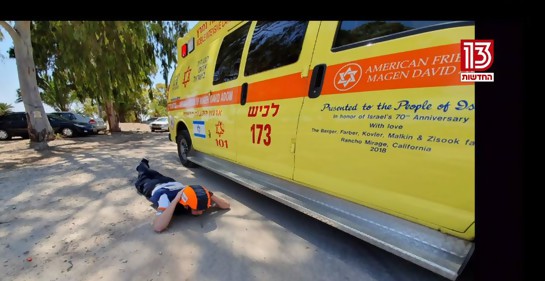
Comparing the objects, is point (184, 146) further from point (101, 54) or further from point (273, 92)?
point (101, 54)

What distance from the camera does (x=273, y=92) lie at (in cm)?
286

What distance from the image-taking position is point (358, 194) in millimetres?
2074

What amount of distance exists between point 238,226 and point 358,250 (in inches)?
46.8

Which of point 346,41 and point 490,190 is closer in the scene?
point 490,190

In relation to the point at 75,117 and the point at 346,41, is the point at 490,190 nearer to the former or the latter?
the point at 346,41

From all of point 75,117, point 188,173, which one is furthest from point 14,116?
point 188,173

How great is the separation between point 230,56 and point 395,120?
2611 millimetres

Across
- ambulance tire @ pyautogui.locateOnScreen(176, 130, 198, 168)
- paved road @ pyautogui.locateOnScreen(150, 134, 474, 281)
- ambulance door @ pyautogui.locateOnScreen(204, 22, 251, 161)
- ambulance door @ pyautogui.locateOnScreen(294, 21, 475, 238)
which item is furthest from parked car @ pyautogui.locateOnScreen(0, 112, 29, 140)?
ambulance door @ pyautogui.locateOnScreen(294, 21, 475, 238)

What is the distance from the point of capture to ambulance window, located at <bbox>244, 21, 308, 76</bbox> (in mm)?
2650

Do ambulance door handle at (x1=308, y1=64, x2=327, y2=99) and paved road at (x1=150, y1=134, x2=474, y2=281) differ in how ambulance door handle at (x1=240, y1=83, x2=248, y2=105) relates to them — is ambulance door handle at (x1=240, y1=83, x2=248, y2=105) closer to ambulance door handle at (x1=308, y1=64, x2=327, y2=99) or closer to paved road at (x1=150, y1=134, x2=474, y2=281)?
ambulance door handle at (x1=308, y1=64, x2=327, y2=99)

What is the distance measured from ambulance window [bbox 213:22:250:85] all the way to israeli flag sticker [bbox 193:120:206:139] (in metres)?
0.81

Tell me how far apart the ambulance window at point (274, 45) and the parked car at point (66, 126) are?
46.6ft

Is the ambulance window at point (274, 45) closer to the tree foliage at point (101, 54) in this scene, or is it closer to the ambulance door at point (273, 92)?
the ambulance door at point (273, 92)

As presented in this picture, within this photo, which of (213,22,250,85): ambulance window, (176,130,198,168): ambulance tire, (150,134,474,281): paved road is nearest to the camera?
(150,134,474,281): paved road
